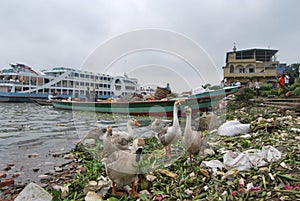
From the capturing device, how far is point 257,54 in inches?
1374

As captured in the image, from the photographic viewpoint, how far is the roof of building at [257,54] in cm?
3403

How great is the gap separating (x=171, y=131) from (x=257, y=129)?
282cm

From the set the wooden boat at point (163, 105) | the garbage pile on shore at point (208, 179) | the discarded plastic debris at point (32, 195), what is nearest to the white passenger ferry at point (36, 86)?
the wooden boat at point (163, 105)

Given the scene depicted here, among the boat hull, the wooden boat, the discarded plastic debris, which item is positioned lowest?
the discarded plastic debris

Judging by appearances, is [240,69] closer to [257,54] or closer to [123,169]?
[257,54]

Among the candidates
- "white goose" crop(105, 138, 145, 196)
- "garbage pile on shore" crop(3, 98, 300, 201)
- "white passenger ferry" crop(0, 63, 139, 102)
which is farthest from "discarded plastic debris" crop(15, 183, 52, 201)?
"white passenger ferry" crop(0, 63, 139, 102)

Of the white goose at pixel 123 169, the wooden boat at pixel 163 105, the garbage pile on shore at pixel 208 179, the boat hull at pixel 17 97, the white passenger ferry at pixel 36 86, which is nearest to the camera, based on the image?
the garbage pile on shore at pixel 208 179

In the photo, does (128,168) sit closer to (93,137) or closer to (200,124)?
(93,137)

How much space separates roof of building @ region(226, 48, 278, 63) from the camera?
34031mm

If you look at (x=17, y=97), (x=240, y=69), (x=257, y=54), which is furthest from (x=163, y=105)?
(x=17, y=97)

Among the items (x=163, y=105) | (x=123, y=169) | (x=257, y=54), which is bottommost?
(x=123, y=169)

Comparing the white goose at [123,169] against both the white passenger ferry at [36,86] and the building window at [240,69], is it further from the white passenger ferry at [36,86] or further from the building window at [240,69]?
the building window at [240,69]

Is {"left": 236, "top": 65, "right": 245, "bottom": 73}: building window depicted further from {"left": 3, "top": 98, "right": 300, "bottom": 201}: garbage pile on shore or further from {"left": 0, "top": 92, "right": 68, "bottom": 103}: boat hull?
{"left": 0, "top": 92, "right": 68, "bottom": 103}: boat hull

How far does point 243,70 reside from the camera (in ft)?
107
